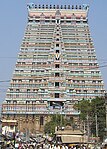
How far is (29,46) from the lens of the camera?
115 meters

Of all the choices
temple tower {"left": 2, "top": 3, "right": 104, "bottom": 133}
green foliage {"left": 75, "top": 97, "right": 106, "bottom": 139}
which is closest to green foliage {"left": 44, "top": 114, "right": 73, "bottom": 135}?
temple tower {"left": 2, "top": 3, "right": 104, "bottom": 133}

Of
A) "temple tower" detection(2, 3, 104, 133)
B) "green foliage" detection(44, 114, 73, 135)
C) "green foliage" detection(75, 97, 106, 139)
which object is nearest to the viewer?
"green foliage" detection(75, 97, 106, 139)

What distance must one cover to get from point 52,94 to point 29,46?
47.1 ft

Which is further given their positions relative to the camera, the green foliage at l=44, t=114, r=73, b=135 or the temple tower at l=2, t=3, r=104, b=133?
the temple tower at l=2, t=3, r=104, b=133

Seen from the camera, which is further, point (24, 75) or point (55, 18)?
point (55, 18)

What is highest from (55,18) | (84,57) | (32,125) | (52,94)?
(55,18)

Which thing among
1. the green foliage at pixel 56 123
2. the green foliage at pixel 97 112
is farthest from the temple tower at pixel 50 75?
Answer: the green foliage at pixel 97 112

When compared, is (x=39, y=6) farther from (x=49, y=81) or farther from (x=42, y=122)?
(x=42, y=122)

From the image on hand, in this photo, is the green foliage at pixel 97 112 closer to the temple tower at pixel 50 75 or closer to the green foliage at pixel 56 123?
the green foliage at pixel 56 123

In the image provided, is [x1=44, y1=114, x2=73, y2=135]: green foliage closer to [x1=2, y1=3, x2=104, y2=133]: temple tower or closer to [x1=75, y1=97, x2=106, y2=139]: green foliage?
[x1=2, y1=3, x2=104, y2=133]: temple tower

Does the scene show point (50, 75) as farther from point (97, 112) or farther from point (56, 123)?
point (97, 112)

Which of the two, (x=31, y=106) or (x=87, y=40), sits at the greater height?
(x=87, y=40)

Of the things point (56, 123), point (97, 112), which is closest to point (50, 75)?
point (56, 123)

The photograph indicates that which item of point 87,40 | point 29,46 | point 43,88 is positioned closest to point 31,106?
point 43,88
